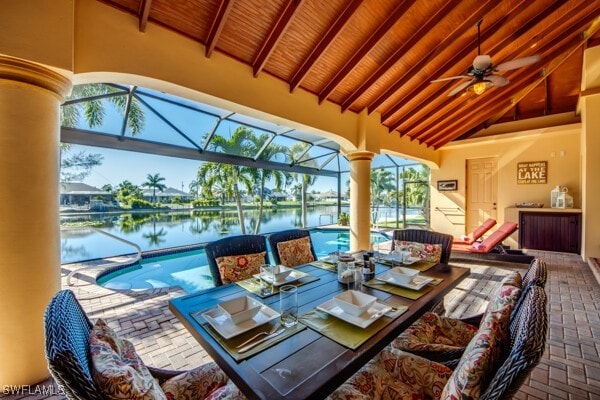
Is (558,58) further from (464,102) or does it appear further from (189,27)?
(189,27)

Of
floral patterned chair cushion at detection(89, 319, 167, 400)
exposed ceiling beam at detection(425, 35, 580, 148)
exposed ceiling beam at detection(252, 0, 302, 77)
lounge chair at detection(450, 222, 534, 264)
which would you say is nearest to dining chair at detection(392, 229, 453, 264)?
exposed ceiling beam at detection(252, 0, 302, 77)

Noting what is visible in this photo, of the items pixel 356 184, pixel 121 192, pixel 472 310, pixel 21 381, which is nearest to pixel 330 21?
pixel 356 184

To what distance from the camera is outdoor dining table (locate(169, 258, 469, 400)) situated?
977 millimetres

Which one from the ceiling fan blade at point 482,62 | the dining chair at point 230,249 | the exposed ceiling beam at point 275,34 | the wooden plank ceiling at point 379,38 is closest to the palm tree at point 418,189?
the wooden plank ceiling at point 379,38

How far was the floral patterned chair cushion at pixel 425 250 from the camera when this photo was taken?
2.84 meters

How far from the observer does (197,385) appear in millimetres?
1354

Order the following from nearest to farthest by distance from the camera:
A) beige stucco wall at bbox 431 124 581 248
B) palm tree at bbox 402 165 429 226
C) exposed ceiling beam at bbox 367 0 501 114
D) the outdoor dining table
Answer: the outdoor dining table < exposed ceiling beam at bbox 367 0 501 114 < beige stucco wall at bbox 431 124 581 248 < palm tree at bbox 402 165 429 226

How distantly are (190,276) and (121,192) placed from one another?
2.80 m

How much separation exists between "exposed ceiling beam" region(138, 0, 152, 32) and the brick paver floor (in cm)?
299

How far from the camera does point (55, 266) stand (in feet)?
6.82

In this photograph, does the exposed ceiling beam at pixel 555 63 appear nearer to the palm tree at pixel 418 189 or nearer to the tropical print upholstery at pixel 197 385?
the palm tree at pixel 418 189

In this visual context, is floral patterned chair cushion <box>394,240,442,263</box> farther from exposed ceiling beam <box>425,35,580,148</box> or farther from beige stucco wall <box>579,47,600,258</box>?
exposed ceiling beam <box>425,35,580,148</box>

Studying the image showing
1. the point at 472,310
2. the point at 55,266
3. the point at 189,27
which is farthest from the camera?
the point at 472,310

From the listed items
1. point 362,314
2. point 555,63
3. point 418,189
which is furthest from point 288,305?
point 418,189
